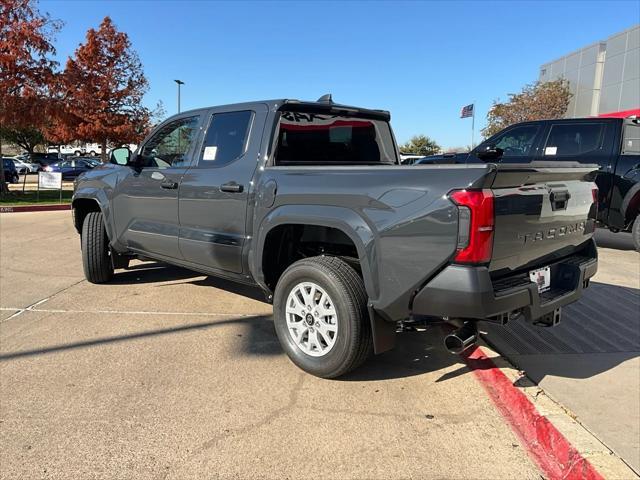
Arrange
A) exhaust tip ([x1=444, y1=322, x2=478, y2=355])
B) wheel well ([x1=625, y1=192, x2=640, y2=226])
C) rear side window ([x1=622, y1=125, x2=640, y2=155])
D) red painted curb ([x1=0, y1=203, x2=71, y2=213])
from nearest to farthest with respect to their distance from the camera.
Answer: exhaust tip ([x1=444, y1=322, x2=478, y2=355]) → wheel well ([x1=625, y1=192, x2=640, y2=226]) → rear side window ([x1=622, y1=125, x2=640, y2=155]) → red painted curb ([x1=0, y1=203, x2=71, y2=213])

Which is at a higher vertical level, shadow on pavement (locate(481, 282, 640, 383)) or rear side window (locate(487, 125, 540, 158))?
rear side window (locate(487, 125, 540, 158))

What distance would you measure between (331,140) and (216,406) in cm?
253

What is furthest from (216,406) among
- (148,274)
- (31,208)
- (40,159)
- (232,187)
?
(40,159)

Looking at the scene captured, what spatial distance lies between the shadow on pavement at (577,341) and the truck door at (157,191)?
3107 mm

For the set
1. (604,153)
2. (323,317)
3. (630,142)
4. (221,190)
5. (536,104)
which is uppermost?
(536,104)

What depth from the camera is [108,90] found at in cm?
2498

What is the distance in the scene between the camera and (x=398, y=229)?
2.97 m

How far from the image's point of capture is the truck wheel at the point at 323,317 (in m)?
3.31

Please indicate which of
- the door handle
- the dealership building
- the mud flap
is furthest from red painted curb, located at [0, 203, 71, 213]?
the dealership building

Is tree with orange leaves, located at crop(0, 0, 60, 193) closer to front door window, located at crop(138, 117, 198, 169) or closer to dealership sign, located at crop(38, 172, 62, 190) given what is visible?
dealership sign, located at crop(38, 172, 62, 190)

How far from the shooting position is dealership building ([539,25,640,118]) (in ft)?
86.6

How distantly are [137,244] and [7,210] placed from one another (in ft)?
35.8

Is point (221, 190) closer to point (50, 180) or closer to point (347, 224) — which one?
point (347, 224)

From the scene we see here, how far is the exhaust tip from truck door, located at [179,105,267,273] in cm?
185
